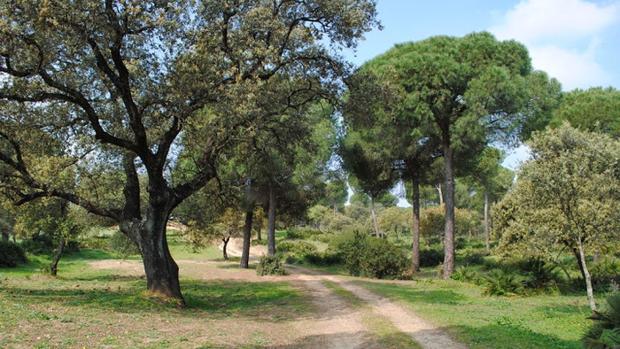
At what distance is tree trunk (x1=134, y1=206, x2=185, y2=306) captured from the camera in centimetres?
1770

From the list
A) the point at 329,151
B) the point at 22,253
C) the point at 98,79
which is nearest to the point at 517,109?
the point at 329,151

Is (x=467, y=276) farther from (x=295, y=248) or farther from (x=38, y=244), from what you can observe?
(x=38, y=244)

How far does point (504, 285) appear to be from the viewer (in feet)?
68.4

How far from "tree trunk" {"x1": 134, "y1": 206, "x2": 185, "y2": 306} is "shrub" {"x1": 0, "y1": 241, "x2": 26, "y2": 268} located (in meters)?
22.5

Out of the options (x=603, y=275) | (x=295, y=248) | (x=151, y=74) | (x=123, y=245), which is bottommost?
(x=603, y=275)

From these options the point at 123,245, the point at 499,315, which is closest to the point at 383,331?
the point at 499,315

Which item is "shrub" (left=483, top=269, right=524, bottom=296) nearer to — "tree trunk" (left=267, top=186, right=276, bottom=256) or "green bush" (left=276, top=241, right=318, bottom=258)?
"tree trunk" (left=267, top=186, right=276, bottom=256)

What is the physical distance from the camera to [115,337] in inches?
428

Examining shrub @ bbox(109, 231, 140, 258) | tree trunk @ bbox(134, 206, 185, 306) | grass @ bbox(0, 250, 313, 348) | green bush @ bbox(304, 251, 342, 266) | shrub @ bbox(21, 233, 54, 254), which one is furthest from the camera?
shrub @ bbox(21, 233, 54, 254)

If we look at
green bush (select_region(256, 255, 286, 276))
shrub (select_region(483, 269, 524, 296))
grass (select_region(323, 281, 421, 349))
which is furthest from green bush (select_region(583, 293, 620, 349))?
green bush (select_region(256, 255, 286, 276))

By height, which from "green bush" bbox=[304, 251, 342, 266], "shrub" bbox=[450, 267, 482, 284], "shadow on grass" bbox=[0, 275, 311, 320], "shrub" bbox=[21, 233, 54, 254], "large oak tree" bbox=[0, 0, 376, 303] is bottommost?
"shadow on grass" bbox=[0, 275, 311, 320]

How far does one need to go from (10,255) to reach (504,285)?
105ft

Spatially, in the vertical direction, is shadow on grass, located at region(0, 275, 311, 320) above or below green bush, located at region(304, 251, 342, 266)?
below

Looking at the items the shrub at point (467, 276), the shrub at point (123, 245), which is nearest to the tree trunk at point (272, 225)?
the shrub at point (123, 245)
